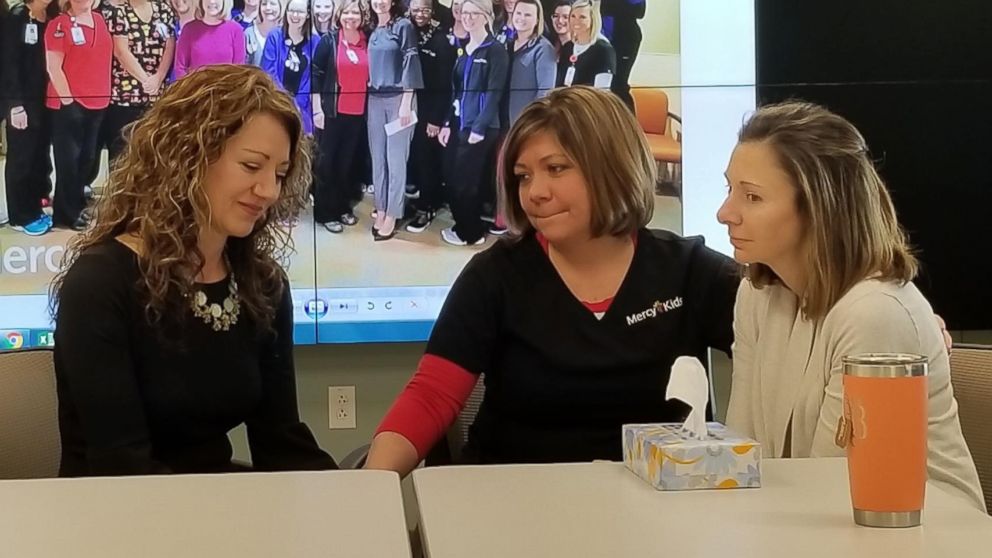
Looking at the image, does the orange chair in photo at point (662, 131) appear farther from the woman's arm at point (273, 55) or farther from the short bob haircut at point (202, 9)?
the short bob haircut at point (202, 9)

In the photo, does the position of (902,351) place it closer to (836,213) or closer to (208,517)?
(836,213)

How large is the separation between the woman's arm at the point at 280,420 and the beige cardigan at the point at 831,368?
0.76 m

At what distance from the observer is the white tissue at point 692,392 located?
132cm

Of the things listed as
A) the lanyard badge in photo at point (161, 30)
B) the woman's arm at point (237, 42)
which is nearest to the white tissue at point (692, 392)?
the woman's arm at point (237, 42)

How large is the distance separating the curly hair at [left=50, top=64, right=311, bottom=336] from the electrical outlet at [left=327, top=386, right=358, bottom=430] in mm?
1071

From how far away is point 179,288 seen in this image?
69.5 inches

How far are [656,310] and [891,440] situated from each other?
839mm

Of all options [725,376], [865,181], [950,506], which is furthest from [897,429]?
[725,376]

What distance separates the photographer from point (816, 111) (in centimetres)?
169

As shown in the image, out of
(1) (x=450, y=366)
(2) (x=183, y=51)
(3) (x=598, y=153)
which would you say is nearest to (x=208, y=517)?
(1) (x=450, y=366)

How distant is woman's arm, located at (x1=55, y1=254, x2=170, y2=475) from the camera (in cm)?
165

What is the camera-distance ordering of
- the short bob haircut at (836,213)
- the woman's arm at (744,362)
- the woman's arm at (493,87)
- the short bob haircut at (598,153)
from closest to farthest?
the short bob haircut at (836,213)
the woman's arm at (744,362)
the short bob haircut at (598,153)
the woman's arm at (493,87)

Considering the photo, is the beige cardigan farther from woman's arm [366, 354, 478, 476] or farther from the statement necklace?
the statement necklace

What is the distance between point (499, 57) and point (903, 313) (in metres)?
1.63
